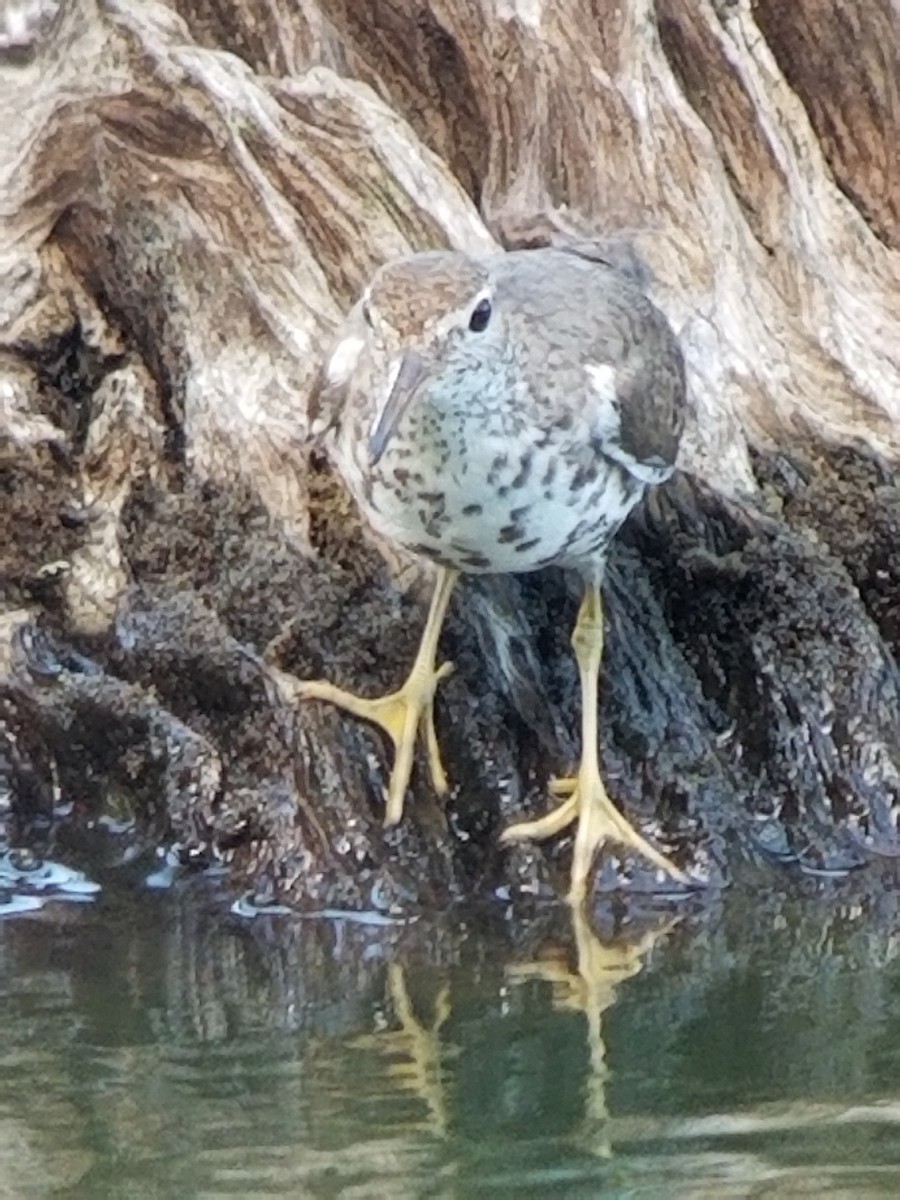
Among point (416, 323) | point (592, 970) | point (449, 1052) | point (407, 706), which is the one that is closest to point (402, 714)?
point (407, 706)

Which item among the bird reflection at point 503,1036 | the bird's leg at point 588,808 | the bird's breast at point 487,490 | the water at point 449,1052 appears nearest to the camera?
the water at point 449,1052

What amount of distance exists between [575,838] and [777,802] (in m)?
0.52

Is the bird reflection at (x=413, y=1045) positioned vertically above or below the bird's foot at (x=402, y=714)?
below

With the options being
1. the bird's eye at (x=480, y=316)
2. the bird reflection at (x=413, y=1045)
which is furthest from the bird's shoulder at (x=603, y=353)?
the bird reflection at (x=413, y=1045)

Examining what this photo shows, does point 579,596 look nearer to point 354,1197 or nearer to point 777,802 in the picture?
point 777,802

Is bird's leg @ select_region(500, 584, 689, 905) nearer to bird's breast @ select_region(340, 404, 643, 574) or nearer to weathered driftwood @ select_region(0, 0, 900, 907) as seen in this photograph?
weathered driftwood @ select_region(0, 0, 900, 907)

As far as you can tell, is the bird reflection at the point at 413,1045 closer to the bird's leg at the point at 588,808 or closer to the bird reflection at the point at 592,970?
the bird reflection at the point at 592,970

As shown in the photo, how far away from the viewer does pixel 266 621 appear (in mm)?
4824

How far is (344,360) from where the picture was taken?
442 centimetres

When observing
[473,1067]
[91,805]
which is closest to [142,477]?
[91,805]

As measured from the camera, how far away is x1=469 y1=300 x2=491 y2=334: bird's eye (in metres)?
3.94

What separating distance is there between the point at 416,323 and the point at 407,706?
110 cm

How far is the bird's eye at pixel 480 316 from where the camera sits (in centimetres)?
394

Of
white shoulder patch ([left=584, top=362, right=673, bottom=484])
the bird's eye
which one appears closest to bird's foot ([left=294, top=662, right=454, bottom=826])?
white shoulder patch ([left=584, top=362, right=673, bottom=484])
